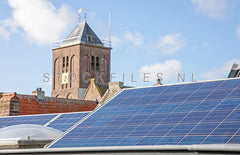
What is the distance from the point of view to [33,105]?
62969mm

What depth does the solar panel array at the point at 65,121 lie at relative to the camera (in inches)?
1375

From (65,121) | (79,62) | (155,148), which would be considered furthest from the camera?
(79,62)

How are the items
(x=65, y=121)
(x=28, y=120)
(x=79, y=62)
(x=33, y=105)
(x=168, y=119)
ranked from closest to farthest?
(x=168, y=119)
(x=65, y=121)
(x=28, y=120)
(x=33, y=105)
(x=79, y=62)

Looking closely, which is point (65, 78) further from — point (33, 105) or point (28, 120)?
point (28, 120)

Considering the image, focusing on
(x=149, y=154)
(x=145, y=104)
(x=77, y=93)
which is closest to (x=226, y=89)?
(x=145, y=104)

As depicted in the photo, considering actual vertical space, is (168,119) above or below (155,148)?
above

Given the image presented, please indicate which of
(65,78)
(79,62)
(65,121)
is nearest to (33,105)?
(65,121)

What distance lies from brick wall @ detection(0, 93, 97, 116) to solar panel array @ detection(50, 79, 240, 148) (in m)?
27.7

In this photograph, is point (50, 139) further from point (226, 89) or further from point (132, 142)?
point (226, 89)

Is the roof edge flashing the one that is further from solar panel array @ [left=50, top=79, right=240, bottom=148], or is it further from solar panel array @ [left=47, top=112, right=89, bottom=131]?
solar panel array @ [left=47, top=112, right=89, bottom=131]

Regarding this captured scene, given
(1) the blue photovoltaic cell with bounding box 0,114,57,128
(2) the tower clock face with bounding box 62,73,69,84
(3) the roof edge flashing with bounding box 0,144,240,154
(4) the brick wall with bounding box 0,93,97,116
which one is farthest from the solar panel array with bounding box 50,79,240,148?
(2) the tower clock face with bounding box 62,73,69,84

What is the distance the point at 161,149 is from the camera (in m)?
22.5

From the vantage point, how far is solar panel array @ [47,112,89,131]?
34.9 metres

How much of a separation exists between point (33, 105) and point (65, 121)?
90.2 ft
